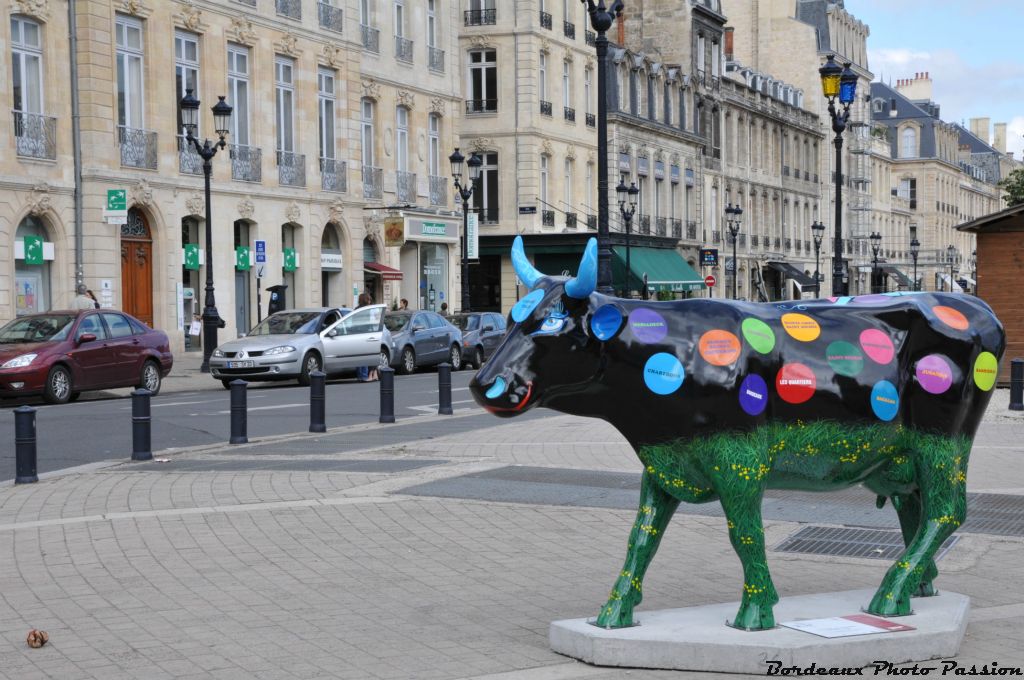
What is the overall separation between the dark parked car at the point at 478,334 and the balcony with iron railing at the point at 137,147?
861 centimetres

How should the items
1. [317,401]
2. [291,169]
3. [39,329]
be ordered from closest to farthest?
Answer: 1. [317,401]
2. [39,329]
3. [291,169]

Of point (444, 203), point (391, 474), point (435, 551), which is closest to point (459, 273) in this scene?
point (444, 203)

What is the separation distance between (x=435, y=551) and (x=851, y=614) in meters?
3.15

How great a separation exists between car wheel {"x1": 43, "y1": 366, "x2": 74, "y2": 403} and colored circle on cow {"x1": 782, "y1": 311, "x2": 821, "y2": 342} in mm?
17439

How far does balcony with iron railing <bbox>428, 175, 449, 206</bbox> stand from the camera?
46.4 metres

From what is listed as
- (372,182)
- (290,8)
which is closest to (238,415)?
(290,8)

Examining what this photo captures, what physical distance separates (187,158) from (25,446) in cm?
2311

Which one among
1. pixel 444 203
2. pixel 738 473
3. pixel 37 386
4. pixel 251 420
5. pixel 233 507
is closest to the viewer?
pixel 738 473

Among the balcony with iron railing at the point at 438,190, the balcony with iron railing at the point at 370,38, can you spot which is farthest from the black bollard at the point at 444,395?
the balcony with iron railing at the point at 438,190

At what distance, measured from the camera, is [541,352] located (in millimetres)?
5801

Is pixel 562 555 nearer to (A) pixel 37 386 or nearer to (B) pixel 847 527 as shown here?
(B) pixel 847 527

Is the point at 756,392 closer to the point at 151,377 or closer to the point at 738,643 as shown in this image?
the point at 738,643

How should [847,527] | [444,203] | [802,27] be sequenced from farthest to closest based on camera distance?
[802,27] → [444,203] → [847,527]

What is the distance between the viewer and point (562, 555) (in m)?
8.45
